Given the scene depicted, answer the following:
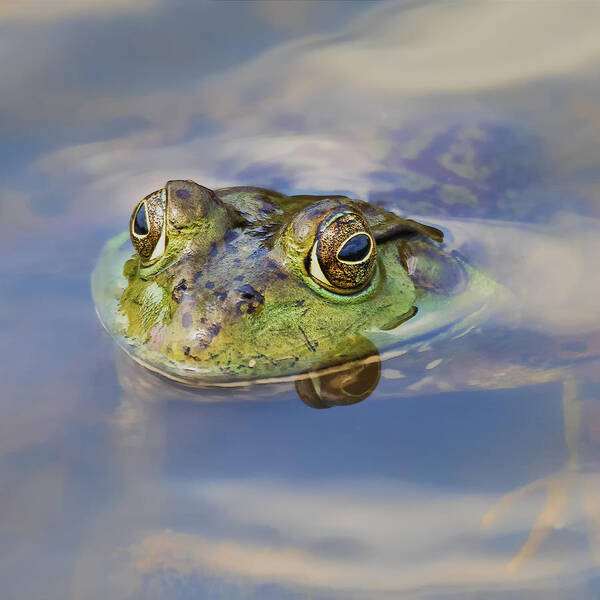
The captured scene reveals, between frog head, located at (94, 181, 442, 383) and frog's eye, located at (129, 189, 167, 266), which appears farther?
frog's eye, located at (129, 189, 167, 266)

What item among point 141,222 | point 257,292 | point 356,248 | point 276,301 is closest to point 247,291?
point 257,292

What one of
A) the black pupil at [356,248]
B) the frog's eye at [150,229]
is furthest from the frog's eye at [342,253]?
the frog's eye at [150,229]

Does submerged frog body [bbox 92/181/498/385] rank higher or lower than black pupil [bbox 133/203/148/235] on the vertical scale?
lower

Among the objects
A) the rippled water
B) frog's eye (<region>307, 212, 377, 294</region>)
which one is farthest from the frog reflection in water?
the rippled water

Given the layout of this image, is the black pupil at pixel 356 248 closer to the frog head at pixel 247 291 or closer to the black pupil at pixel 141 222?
the frog head at pixel 247 291

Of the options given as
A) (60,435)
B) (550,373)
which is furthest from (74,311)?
(550,373)

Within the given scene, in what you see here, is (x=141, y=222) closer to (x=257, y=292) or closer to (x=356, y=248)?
(x=257, y=292)

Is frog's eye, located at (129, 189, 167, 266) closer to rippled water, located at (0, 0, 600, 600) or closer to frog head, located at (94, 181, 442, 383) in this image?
frog head, located at (94, 181, 442, 383)

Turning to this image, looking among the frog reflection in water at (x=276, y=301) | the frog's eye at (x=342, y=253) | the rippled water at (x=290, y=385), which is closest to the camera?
the rippled water at (x=290, y=385)
